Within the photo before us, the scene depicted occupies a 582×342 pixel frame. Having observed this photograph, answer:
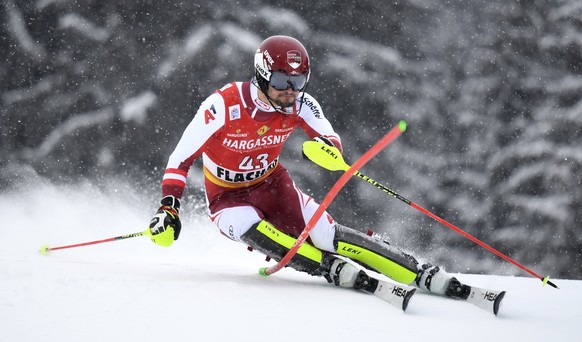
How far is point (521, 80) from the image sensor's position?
7473mm

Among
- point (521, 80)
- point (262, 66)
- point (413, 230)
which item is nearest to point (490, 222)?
point (413, 230)

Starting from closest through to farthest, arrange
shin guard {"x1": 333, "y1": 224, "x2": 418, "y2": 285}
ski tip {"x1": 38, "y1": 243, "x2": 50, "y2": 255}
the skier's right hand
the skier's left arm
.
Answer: the skier's right hand → shin guard {"x1": 333, "y1": 224, "x2": 418, "y2": 285} → the skier's left arm → ski tip {"x1": 38, "y1": 243, "x2": 50, "y2": 255}

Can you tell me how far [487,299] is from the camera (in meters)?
2.93

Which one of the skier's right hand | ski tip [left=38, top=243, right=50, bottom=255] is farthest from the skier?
ski tip [left=38, top=243, right=50, bottom=255]

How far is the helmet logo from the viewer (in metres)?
3.17

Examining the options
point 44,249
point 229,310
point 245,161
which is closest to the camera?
point 229,310

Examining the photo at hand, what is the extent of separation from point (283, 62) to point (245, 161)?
600 mm

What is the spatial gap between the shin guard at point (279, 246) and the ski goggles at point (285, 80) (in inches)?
27.3

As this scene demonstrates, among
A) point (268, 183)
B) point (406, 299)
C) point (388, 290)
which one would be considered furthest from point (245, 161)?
point (406, 299)

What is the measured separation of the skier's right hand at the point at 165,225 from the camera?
3.02 m

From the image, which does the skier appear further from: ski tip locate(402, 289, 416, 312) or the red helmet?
ski tip locate(402, 289, 416, 312)

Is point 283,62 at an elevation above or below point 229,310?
above

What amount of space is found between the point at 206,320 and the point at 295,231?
1322 millimetres

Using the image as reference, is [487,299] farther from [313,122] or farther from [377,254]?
[313,122]
